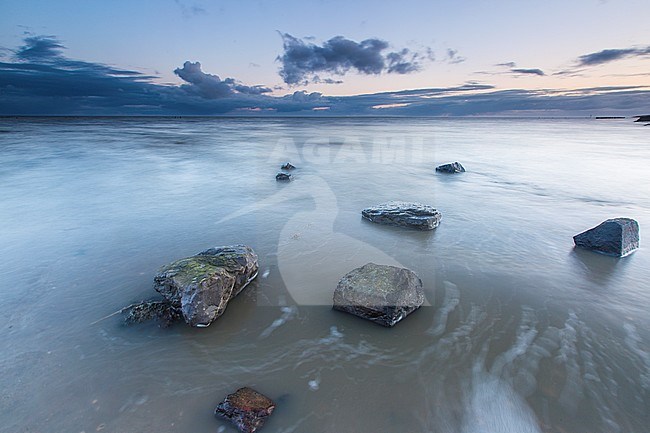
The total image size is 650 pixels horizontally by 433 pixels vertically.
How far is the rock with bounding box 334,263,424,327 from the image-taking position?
3.93m

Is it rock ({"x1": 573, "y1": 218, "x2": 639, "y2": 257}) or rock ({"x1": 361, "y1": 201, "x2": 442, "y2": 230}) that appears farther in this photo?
rock ({"x1": 361, "y1": 201, "x2": 442, "y2": 230})

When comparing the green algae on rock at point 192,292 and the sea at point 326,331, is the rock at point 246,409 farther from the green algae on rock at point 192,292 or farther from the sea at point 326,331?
the green algae on rock at point 192,292

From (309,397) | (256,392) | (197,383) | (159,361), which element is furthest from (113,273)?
(309,397)

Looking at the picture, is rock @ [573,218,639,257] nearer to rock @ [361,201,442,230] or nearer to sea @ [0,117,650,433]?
sea @ [0,117,650,433]

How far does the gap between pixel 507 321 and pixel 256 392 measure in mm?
3054

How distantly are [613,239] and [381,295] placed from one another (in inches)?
186

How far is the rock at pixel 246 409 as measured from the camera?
8.93 ft

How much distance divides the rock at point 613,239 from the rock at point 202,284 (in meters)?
6.08

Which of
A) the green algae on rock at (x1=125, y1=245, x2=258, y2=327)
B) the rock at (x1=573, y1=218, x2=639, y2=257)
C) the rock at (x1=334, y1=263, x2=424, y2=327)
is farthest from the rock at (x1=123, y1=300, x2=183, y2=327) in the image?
the rock at (x1=573, y1=218, x2=639, y2=257)

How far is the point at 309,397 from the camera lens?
3033 mm

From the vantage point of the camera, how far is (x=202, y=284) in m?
3.95

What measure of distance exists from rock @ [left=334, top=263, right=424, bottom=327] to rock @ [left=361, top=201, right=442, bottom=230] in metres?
2.88

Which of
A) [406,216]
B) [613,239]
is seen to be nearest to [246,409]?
[406,216]

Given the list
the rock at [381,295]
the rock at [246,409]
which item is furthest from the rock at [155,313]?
the rock at [381,295]
